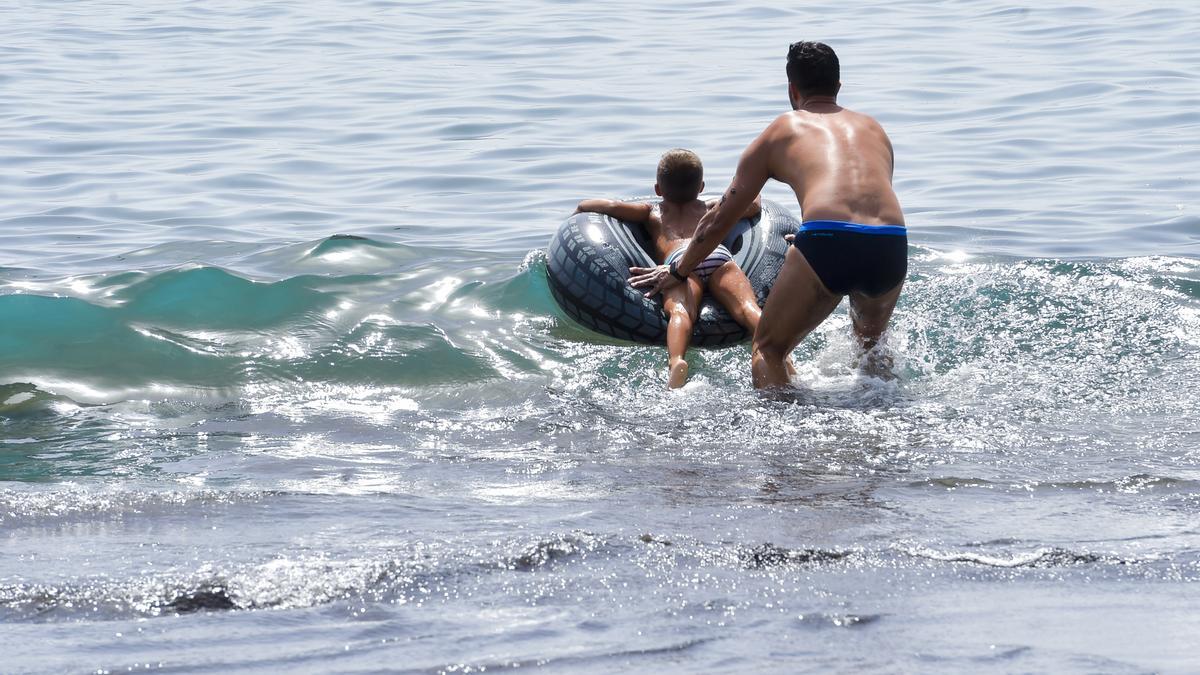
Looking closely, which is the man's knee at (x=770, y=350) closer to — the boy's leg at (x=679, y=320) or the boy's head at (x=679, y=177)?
the boy's leg at (x=679, y=320)

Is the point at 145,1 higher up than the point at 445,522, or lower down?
higher up

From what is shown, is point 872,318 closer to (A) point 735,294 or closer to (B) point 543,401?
(A) point 735,294

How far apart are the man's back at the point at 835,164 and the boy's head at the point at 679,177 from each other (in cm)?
136

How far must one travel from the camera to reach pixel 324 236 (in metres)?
11.6

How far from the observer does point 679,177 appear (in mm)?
8117

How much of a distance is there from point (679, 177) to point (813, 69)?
1.49 metres

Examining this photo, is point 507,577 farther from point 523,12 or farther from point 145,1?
point 145,1

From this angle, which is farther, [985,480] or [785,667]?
[985,480]

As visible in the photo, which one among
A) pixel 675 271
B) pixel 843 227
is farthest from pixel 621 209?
pixel 843 227

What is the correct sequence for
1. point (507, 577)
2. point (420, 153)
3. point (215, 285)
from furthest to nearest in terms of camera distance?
point (420, 153) < point (215, 285) < point (507, 577)

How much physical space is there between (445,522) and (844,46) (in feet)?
58.1

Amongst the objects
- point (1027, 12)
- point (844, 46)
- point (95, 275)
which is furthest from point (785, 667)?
point (1027, 12)

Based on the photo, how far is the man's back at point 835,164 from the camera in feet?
21.1

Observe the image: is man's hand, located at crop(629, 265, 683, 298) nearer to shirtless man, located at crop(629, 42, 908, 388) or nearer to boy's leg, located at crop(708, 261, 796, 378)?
boy's leg, located at crop(708, 261, 796, 378)
